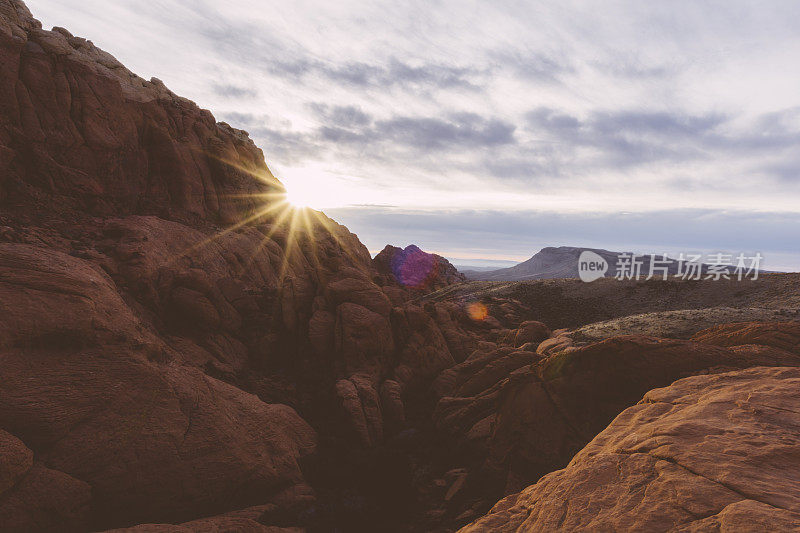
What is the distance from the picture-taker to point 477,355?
2453 centimetres

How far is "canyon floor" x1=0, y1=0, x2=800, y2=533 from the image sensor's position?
256 inches

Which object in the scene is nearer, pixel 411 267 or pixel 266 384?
pixel 266 384

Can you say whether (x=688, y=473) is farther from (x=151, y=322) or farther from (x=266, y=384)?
(x=151, y=322)

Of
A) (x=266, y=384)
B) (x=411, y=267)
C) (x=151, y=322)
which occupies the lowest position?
(x=266, y=384)

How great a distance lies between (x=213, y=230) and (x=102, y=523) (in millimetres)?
22548

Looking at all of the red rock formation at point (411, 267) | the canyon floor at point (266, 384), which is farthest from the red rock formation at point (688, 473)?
the red rock formation at point (411, 267)

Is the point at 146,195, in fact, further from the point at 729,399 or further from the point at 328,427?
the point at 729,399

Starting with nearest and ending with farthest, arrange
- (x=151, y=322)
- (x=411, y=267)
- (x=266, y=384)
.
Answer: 1. (x=151, y=322)
2. (x=266, y=384)
3. (x=411, y=267)

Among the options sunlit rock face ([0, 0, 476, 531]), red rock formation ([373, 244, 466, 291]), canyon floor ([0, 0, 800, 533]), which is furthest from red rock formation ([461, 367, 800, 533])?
red rock formation ([373, 244, 466, 291])

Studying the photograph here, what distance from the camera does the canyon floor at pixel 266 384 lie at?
650 centimetres

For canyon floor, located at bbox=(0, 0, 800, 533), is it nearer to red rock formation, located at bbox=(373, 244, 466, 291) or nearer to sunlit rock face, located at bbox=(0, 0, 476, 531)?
sunlit rock face, located at bbox=(0, 0, 476, 531)

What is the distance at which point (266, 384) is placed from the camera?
19.5 meters

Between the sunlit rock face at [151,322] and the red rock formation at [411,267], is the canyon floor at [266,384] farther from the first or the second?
the red rock formation at [411,267]

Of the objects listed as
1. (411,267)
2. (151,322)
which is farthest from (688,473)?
(411,267)
